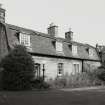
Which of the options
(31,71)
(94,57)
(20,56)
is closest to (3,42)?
(20,56)

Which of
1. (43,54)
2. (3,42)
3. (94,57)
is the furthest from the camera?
(94,57)

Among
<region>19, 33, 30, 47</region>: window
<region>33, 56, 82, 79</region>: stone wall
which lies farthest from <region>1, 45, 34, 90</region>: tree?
<region>33, 56, 82, 79</region>: stone wall

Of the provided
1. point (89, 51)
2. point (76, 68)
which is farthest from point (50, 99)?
point (89, 51)

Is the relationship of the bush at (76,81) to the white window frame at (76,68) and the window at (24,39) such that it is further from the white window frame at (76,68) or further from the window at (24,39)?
the window at (24,39)

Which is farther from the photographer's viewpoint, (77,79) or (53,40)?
(53,40)

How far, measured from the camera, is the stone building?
19.3 meters

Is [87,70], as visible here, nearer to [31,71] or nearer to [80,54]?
[80,54]

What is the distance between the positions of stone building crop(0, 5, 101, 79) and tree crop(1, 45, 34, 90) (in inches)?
106

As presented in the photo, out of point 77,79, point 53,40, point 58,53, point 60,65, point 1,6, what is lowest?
point 77,79

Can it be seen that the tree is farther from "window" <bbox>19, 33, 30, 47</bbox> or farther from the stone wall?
the stone wall

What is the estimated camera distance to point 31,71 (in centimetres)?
1642

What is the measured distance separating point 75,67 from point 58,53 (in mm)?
4373

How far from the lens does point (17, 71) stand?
51.8ft

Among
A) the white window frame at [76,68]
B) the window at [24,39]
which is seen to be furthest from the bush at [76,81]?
the window at [24,39]
